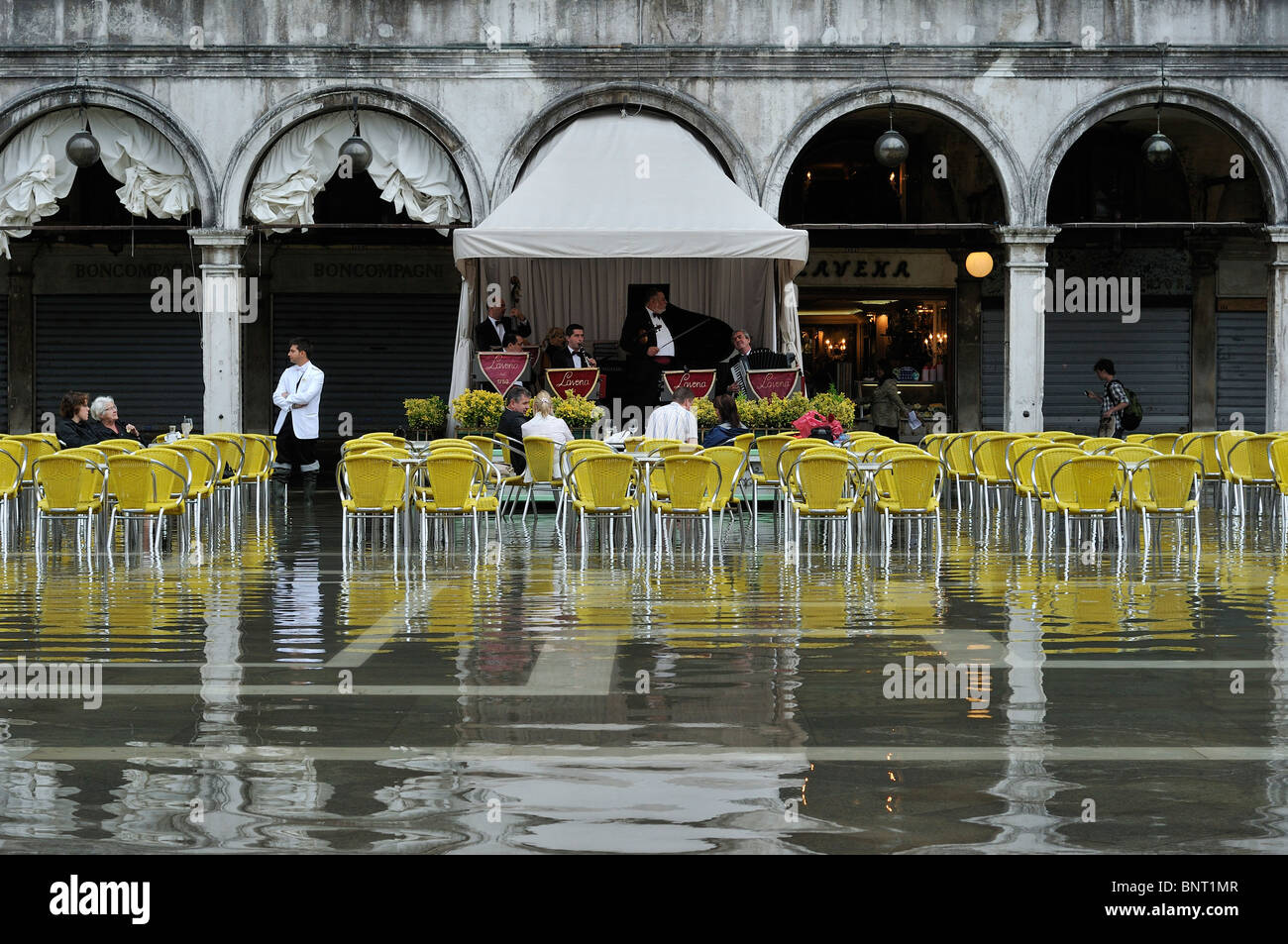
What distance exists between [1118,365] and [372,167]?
11.6 m

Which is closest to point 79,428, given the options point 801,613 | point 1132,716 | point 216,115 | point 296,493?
point 296,493

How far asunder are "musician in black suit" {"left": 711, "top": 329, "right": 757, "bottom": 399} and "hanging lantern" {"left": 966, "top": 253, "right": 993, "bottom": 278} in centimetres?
589

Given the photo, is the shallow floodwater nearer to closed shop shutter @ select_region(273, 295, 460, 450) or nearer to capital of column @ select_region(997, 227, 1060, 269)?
capital of column @ select_region(997, 227, 1060, 269)

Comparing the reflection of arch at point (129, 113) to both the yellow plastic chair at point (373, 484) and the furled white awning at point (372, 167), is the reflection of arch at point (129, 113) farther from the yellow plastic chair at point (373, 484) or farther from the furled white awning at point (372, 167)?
the yellow plastic chair at point (373, 484)

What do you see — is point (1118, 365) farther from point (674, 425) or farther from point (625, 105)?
point (674, 425)

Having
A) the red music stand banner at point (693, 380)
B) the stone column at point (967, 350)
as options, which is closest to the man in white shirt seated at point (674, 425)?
the red music stand banner at point (693, 380)

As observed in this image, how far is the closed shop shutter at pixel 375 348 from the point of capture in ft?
81.4

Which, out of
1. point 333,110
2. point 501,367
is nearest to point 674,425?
point 501,367

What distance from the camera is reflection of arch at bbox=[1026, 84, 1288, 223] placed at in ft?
66.9

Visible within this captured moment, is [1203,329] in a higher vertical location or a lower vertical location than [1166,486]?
higher

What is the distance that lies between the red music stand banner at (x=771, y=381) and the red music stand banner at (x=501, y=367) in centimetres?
266

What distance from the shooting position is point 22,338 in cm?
2447

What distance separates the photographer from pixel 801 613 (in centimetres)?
975

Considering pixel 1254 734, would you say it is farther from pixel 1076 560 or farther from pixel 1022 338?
pixel 1022 338
